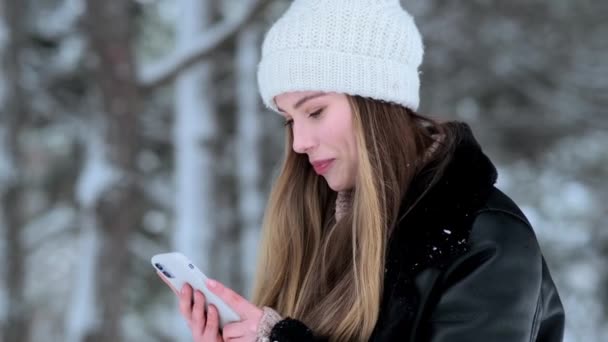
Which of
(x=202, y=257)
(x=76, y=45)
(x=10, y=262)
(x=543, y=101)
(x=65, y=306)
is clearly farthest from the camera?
(x=65, y=306)

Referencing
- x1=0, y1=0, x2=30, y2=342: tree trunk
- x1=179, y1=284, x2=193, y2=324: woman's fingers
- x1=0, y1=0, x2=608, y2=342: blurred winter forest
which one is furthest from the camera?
x1=0, y1=0, x2=608, y2=342: blurred winter forest

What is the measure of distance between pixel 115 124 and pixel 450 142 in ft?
10.2

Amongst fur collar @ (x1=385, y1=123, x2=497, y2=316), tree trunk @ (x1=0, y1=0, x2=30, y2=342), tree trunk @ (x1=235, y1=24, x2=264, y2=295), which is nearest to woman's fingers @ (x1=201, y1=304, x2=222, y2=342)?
fur collar @ (x1=385, y1=123, x2=497, y2=316)

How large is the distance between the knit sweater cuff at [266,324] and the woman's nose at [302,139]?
1.32 ft

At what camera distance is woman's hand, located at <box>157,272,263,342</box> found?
1.99m

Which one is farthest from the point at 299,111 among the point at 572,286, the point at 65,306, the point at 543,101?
the point at 65,306

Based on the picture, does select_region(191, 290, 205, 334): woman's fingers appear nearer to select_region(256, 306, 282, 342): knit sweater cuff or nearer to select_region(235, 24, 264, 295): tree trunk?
select_region(256, 306, 282, 342): knit sweater cuff

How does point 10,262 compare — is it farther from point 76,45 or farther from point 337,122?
point 337,122

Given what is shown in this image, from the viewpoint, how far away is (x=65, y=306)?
39.1 feet

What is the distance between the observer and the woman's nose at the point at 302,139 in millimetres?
2117

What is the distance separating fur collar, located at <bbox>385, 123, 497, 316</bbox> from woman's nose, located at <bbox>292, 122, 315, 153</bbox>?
269mm

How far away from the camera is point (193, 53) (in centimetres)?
519

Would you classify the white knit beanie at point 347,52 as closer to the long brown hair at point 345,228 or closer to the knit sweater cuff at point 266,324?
the long brown hair at point 345,228

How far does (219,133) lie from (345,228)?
5.73 m
